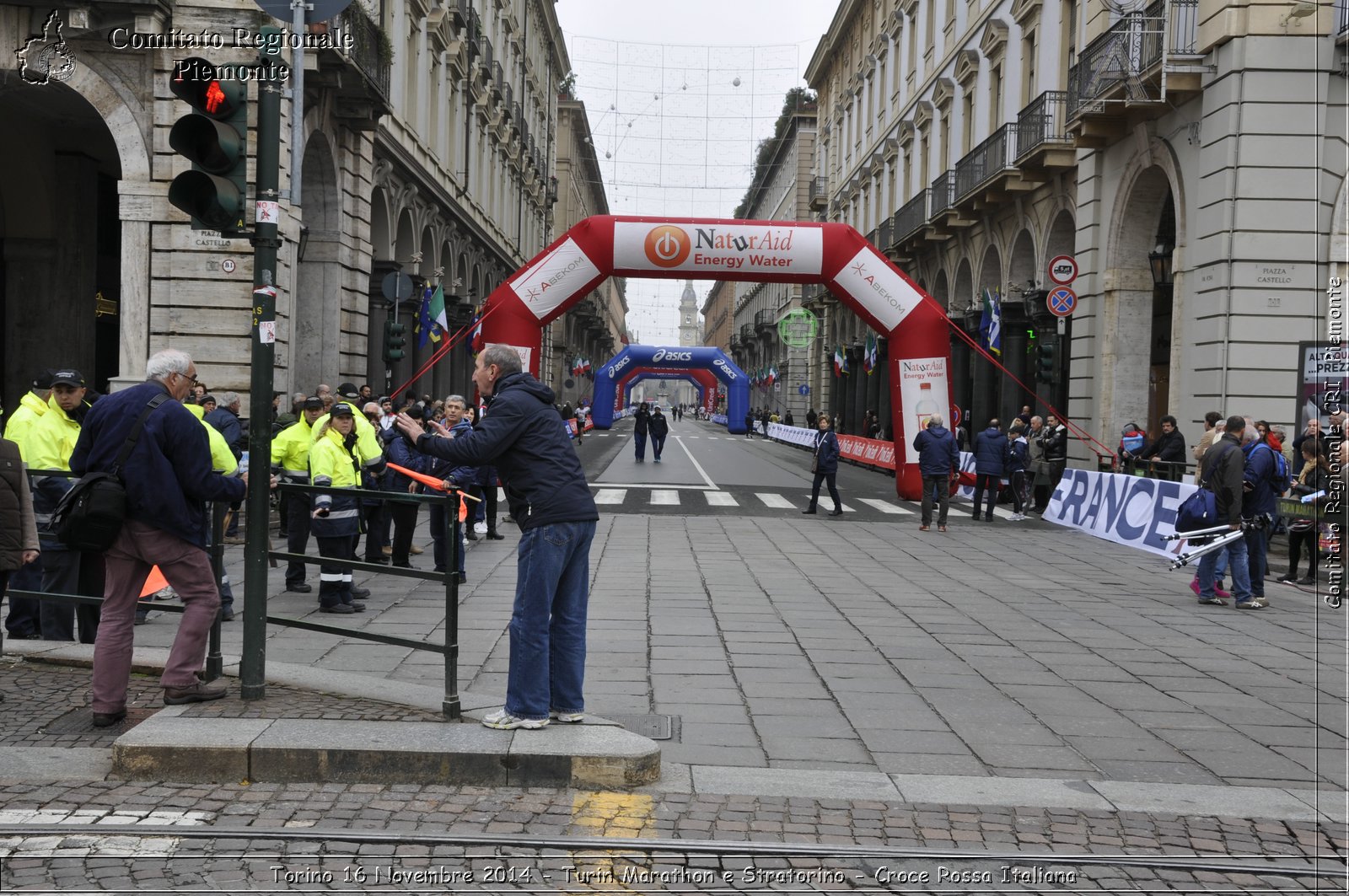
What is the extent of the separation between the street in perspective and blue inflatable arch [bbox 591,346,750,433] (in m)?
25.7

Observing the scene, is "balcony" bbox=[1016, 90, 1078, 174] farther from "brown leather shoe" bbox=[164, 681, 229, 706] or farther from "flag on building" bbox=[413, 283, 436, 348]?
"brown leather shoe" bbox=[164, 681, 229, 706]

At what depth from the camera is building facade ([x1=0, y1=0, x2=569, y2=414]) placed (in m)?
15.5

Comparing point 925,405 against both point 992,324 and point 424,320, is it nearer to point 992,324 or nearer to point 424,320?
point 992,324

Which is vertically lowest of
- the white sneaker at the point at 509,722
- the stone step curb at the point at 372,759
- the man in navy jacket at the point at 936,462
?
the stone step curb at the point at 372,759

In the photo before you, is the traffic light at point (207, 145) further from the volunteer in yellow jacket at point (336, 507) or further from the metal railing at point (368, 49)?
the metal railing at point (368, 49)

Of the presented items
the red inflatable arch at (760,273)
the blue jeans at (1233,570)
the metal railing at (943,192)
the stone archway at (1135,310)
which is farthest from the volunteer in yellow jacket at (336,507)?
the metal railing at (943,192)

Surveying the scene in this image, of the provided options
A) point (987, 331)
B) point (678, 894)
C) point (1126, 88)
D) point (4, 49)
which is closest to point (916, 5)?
point (987, 331)

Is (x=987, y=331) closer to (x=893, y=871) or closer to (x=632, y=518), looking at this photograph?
(x=632, y=518)

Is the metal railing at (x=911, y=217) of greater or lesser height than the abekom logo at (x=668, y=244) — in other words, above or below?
above

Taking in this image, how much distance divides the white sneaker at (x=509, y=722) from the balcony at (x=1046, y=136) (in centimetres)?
2026

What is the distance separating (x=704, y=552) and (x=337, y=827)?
30.5ft

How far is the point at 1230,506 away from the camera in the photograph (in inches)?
424

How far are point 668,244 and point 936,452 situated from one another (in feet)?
20.4

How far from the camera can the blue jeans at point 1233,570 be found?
35.1 ft
